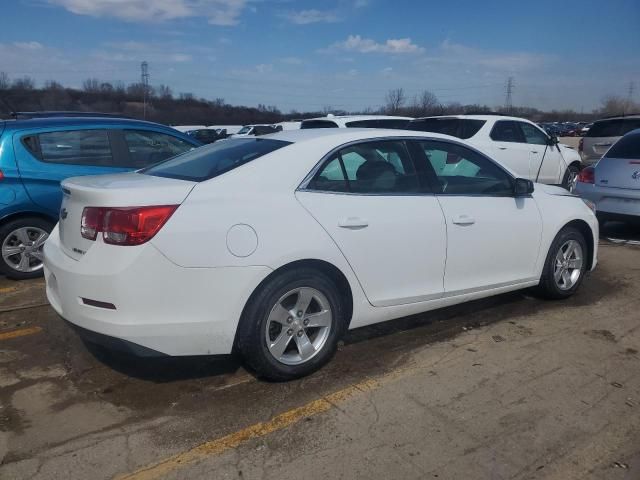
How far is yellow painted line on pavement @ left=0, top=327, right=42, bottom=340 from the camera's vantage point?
4.38m

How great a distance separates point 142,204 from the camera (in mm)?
3115

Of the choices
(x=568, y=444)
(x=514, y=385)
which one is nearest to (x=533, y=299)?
(x=514, y=385)

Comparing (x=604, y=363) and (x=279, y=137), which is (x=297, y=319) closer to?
(x=279, y=137)

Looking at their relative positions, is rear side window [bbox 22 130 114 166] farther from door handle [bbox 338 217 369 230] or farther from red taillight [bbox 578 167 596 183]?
red taillight [bbox 578 167 596 183]

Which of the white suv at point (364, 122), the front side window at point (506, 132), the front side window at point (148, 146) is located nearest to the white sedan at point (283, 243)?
the front side window at point (148, 146)

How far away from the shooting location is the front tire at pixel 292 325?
3336mm

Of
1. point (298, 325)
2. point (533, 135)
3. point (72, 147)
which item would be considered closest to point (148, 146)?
point (72, 147)

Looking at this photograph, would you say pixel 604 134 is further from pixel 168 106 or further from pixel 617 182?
Result: pixel 168 106

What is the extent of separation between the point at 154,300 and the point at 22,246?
134 inches

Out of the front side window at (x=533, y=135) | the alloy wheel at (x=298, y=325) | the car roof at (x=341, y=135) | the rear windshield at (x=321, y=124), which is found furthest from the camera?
the rear windshield at (x=321, y=124)

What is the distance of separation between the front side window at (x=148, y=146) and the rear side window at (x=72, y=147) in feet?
0.81

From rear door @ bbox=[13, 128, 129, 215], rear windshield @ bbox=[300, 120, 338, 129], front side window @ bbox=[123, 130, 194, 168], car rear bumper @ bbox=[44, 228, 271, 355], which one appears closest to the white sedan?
car rear bumper @ bbox=[44, 228, 271, 355]

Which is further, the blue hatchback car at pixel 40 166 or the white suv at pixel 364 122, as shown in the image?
the white suv at pixel 364 122

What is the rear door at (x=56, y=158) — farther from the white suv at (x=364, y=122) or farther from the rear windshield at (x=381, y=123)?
the rear windshield at (x=381, y=123)
